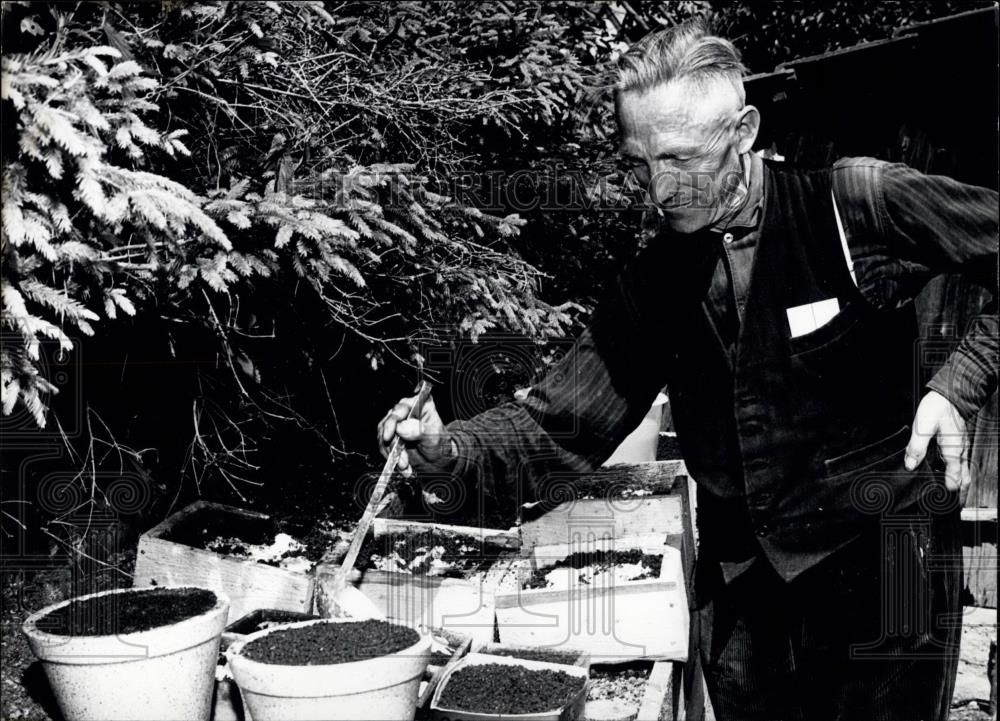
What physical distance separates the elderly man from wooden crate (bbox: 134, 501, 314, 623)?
50.1 inches

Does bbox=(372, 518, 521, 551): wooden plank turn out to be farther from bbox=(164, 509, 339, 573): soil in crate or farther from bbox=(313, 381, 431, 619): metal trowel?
bbox=(313, 381, 431, 619): metal trowel

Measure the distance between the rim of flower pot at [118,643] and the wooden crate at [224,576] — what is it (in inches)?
27.2

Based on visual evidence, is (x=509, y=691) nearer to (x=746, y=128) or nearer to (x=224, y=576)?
(x=224, y=576)

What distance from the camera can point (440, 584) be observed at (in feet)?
10.6

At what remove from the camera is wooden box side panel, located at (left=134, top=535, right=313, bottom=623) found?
3.16 metres

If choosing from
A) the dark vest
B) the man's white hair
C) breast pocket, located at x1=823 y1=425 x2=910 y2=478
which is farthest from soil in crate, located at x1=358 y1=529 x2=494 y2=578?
the man's white hair

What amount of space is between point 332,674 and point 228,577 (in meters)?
1.29

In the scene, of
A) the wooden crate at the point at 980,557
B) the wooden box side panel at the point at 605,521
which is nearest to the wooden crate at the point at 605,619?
the wooden box side panel at the point at 605,521

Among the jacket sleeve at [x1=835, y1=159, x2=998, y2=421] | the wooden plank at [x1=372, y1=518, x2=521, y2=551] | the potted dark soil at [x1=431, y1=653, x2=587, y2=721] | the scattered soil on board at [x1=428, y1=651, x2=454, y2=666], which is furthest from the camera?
the wooden plank at [x1=372, y1=518, x2=521, y2=551]

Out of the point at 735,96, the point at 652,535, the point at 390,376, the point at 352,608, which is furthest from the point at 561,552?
the point at 735,96

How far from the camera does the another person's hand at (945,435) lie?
75.3 inches

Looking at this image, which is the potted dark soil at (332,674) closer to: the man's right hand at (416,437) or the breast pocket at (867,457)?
the man's right hand at (416,437)

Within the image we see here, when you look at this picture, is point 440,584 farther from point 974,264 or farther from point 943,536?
point 974,264

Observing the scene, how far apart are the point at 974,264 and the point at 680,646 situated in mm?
1811
